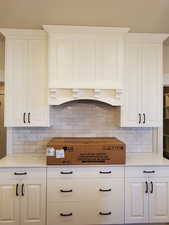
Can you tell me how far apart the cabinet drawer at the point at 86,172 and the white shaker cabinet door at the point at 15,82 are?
0.79m

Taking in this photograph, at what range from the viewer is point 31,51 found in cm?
297

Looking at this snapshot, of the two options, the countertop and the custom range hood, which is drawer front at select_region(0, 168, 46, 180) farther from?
the custom range hood

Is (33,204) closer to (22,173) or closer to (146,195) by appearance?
(22,173)

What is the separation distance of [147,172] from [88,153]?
2.59 ft

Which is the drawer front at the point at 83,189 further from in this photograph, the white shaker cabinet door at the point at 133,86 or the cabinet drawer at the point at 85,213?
the white shaker cabinet door at the point at 133,86

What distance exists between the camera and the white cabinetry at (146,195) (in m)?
2.79

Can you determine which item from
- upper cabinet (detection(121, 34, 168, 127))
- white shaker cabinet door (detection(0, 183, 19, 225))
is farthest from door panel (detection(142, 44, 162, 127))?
white shaker cabinet door (detection(0, 183, 19, 225))

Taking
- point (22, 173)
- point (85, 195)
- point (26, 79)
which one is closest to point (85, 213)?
point (85, 195)

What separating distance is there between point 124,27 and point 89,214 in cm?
248

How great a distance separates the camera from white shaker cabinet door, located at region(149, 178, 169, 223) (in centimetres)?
281

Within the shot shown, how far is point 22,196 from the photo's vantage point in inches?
106

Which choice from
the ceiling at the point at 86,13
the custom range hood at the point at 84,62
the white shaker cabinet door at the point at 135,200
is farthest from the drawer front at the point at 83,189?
the ceiling at the point at 86,13

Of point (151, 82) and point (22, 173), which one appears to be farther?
point (151, 82)

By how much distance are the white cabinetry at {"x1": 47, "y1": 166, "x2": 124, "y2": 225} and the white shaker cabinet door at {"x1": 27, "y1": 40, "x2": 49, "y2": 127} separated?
2.37 ft
